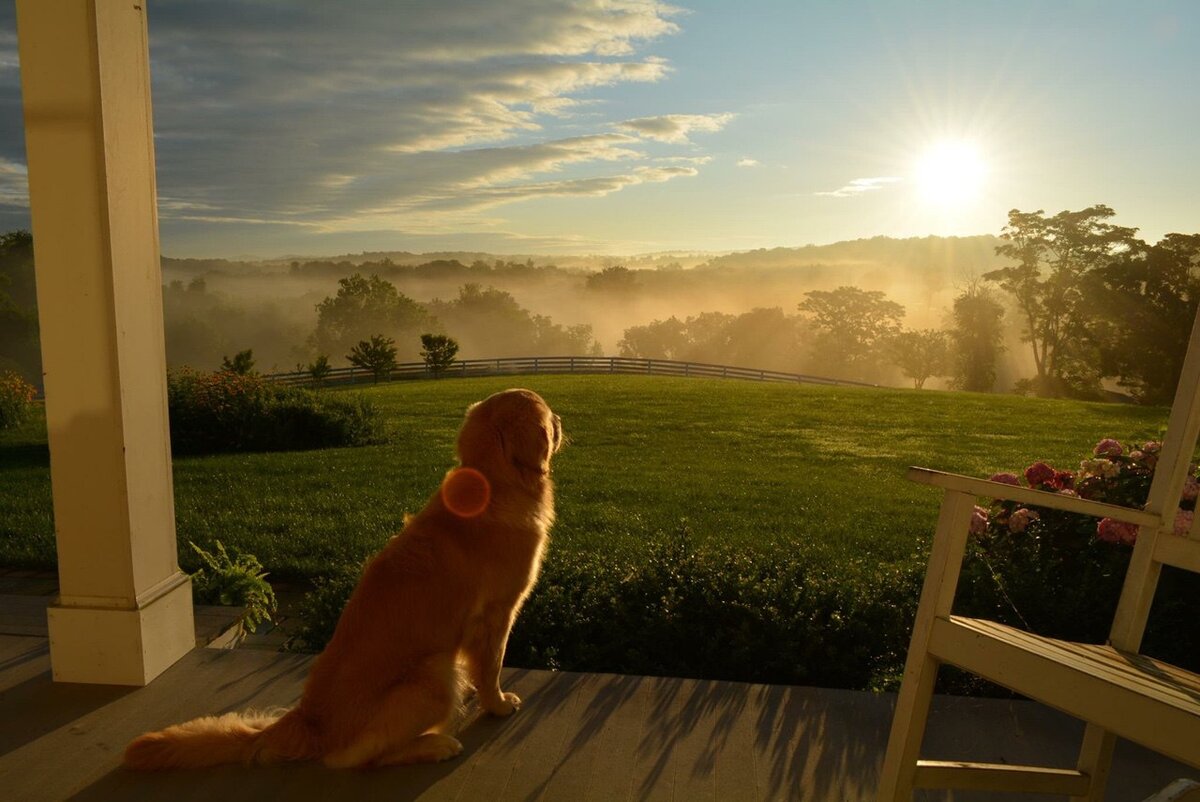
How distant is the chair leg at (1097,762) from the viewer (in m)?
1.74

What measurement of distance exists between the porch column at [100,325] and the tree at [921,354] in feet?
59.9

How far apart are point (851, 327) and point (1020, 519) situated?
18.9m

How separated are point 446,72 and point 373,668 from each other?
41.5 feet

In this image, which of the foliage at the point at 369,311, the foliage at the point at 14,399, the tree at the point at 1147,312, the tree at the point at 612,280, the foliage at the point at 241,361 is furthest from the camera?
the tree at the point at 612,280

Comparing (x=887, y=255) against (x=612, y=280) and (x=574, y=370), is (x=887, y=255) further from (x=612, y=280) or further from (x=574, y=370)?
(x=574, y=370)

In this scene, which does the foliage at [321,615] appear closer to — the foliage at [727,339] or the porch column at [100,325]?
the porch column at [100,325]

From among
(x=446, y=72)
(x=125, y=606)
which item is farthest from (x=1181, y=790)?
(x=446, y=72)

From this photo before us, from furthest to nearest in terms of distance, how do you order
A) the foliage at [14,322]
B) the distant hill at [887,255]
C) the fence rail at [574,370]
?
1. the fence rail at [574,370]
2. the distant hill at [887,255]
3. the foliage at [14,322]

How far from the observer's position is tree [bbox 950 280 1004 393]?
693 inches

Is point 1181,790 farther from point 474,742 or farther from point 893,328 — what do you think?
point 893,328

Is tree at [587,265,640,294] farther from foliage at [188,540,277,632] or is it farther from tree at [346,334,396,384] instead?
foliage at [188,540,277,632]

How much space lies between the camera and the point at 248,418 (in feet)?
29.6

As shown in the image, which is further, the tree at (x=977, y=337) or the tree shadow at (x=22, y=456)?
the tree at (x=977, y=337)

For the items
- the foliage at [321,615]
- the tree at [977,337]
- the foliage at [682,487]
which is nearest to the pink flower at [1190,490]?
the foliage at [682,487]
